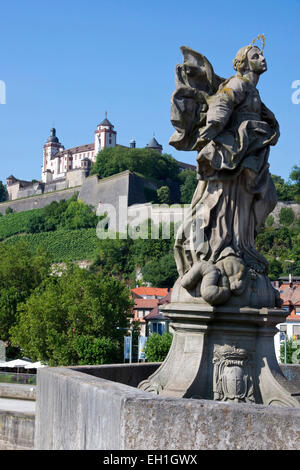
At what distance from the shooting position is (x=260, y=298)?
649 cm

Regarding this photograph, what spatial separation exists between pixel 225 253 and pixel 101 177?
102079 millimetres

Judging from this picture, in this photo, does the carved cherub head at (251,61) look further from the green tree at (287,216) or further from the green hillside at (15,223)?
the green hillside at (15,223)

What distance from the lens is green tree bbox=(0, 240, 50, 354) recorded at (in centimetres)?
4716

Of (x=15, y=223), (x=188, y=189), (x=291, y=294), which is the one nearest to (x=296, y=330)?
(x=291, y=294)

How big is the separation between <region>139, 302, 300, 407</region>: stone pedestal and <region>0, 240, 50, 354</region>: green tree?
136ft

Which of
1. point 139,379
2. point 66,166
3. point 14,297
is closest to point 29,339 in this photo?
point 14,297

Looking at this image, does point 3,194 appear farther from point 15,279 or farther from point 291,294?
point 291,294

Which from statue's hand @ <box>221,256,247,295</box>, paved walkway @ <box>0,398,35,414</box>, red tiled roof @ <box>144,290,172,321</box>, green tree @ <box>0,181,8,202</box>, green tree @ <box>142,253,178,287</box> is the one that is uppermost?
green tree @ <box>0,181,8,202</box>

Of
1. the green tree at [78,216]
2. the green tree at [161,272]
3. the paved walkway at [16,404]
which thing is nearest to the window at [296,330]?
the paved walkway at [16,404]

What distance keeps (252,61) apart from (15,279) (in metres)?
47.3

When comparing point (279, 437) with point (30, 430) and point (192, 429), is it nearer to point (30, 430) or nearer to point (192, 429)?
point (192, 429)

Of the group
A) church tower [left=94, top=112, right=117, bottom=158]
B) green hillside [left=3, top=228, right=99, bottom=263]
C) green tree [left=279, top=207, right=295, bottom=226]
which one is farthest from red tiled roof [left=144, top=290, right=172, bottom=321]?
church tower [left=94, top=112, right=117, bottom=158]

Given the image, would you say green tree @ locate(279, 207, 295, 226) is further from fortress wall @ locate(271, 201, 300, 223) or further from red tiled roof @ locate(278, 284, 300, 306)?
red tiled roof @ locate(278, 284, 300, 306)

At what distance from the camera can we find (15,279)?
172 ft
